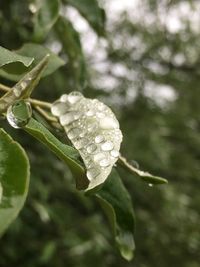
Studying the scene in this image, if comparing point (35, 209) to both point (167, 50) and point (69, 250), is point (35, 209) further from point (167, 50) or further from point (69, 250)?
point (167, 50)

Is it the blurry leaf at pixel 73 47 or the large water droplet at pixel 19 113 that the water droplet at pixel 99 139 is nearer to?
the large water droplet at pixel 19 113

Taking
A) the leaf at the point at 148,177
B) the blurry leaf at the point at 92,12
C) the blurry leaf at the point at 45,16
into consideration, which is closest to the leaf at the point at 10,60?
A: the leaf at the point at 148,177

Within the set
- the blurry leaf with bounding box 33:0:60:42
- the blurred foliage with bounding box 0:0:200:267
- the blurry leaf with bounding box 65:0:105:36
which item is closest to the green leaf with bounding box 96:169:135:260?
the blurry leaf with bounding box 33:0:60:42

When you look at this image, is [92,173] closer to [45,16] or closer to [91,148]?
[91,148]

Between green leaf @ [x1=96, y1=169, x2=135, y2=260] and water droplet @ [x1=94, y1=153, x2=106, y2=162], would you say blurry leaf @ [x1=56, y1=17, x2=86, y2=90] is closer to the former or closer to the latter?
green leaf @ [x1=96, y1=169, x2=135, y2=260]

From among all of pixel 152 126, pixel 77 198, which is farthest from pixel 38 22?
pixel 152 126

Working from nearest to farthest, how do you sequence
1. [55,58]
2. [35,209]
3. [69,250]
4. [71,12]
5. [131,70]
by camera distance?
1. [55,58]
2. [35,209]
3. [69,250]
4. [71,12]
5. [131,70]
